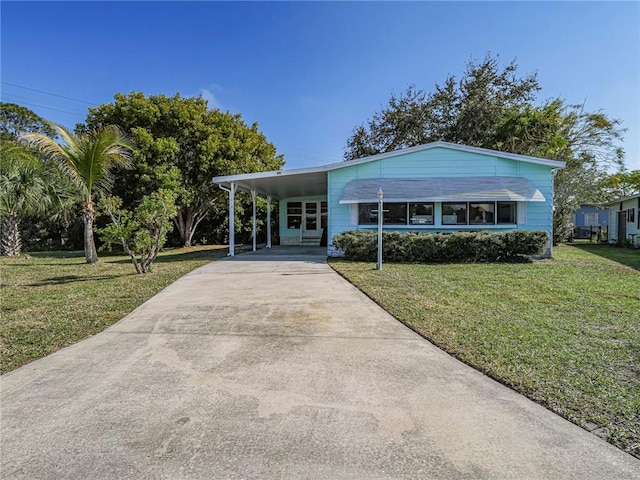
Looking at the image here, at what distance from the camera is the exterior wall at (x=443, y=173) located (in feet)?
39.8

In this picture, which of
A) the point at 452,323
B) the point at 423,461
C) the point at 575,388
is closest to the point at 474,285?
the point at 452,323

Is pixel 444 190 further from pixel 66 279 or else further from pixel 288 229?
pixel 66 279

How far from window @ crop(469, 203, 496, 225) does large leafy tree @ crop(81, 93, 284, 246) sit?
11.3 m

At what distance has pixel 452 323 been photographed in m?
4.66

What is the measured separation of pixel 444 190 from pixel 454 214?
1050 mm

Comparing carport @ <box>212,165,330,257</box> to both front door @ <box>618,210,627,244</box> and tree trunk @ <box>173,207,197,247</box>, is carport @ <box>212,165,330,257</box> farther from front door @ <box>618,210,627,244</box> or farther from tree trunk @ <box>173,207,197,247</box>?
front door @ <box>618,210,627,244</box>

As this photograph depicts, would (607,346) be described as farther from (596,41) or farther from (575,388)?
(596,41)

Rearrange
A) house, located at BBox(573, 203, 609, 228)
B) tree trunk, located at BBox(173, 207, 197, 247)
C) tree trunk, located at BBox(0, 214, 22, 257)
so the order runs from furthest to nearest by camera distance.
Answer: house, located at BBox(573, 203, 609, 228)
tree trunk, located at BBox(173, 207, 197, 247)
tree trunk, located at BBox(0, 214, 22, 257)

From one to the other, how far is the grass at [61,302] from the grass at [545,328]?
167 inches

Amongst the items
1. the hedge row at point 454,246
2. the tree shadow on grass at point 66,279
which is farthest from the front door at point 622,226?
the tree shadow on grass at point 66,279

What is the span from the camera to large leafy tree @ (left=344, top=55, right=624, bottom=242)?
19141 millimetres

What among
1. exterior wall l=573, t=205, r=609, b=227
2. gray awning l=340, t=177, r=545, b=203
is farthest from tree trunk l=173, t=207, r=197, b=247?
exterior wall l=573, t=205, r=609, b=227

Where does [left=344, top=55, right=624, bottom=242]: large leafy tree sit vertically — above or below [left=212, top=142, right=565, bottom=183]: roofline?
above

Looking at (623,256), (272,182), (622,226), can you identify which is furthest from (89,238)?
(622,226)
